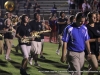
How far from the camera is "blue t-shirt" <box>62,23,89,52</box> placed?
8812mm

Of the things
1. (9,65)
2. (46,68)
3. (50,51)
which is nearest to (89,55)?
(46,68)

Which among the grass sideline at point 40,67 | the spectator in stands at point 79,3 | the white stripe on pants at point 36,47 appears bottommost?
the grass sideline at point 40,67

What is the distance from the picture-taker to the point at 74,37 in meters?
8.87

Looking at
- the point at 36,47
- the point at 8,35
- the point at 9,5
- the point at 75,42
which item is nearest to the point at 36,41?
the point at 36,47

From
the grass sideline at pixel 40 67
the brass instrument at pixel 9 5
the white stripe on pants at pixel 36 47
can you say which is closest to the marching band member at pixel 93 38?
the grass sideline at pixel 40 67

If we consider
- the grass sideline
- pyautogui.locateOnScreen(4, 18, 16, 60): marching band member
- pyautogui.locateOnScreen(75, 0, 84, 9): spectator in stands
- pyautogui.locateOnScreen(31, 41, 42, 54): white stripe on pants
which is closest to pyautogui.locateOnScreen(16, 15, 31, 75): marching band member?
the grass sideline

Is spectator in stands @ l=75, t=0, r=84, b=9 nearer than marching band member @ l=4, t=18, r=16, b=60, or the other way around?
marching band member @ l=4, t=18, r=16, b=60

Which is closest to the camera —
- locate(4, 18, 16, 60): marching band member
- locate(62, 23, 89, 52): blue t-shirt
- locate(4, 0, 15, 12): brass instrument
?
locate(62, 23, 89, 52): blue t-shirt

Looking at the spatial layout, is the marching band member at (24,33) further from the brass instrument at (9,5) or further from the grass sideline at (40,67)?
the brass instrument at (9,5)

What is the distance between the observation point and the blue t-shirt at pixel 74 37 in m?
8.81

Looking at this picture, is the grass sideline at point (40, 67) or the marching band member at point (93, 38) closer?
the marching band member at point (93, 38)

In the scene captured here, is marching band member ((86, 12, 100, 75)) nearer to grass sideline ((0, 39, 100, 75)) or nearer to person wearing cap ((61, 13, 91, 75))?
person wearing cap ((61, 13, 91, 75))

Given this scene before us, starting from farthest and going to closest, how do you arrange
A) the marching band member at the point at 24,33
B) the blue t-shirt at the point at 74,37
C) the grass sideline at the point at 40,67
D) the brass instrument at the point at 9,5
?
1. the brass instrument at the point at 9,5
2. the grass sideline at the point at 40,67
3. the marching band member at the point at 24,33
4. the blue t-shirt at the point at 74,37

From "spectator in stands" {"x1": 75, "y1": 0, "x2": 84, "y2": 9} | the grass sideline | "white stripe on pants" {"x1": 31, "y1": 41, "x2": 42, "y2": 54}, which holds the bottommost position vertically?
the grass sideline
